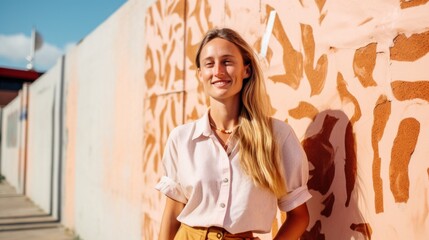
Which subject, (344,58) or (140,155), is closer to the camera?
(344,58)

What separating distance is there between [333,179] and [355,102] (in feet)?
1.09

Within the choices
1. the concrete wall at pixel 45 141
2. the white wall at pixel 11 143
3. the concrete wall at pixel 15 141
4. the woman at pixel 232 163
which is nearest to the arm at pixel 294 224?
the woman at pixel 232 163

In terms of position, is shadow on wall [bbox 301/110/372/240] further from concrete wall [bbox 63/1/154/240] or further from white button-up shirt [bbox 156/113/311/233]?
concrete wall [bbox 63/1/154/240]

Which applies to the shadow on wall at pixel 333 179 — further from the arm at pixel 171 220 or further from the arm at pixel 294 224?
the arm at pixel 171 220

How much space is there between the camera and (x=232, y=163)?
162 cm

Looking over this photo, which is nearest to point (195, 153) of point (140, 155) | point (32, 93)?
point (140, 155)

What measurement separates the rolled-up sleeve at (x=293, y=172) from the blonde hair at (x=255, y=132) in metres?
0.04

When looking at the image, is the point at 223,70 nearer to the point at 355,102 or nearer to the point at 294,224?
the point at 355,102

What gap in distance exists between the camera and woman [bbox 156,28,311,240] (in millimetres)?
1586

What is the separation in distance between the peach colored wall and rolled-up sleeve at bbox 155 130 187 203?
1.95 ft

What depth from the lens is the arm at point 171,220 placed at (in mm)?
1790

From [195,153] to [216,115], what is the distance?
0.20m

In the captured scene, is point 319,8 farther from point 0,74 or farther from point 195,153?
point 0,74

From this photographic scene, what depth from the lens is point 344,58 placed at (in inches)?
67.7
